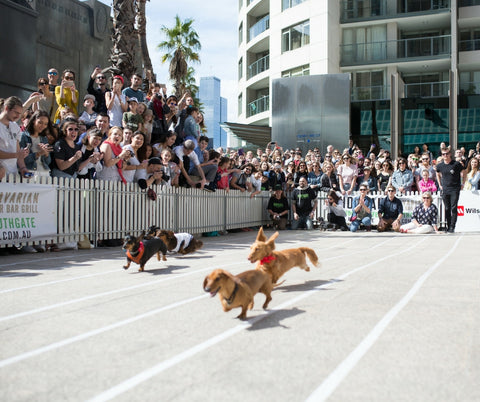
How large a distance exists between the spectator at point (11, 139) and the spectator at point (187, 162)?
4822 mm

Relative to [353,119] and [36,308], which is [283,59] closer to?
[353,119]

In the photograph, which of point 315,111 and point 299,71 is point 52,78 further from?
point 299,71

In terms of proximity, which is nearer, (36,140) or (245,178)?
(36,140)

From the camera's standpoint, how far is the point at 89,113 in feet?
40.9

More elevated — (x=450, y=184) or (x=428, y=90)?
(x=428, y=90)

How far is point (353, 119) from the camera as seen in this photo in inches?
1352

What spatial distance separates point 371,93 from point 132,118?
25800 millimetres

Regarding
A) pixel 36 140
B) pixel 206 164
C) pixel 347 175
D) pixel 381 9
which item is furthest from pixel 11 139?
pixel 381 9

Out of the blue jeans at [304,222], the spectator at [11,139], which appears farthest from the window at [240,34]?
the spectator at [11,139]

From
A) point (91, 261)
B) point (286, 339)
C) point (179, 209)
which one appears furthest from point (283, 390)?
point (179, 209)

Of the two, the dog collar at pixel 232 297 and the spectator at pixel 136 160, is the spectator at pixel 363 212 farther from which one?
the dog collar at pixel 232 297

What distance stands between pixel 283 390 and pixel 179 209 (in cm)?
1070

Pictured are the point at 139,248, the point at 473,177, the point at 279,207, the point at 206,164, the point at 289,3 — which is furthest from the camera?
the point at 289,3

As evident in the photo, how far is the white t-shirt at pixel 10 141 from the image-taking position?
891cm
